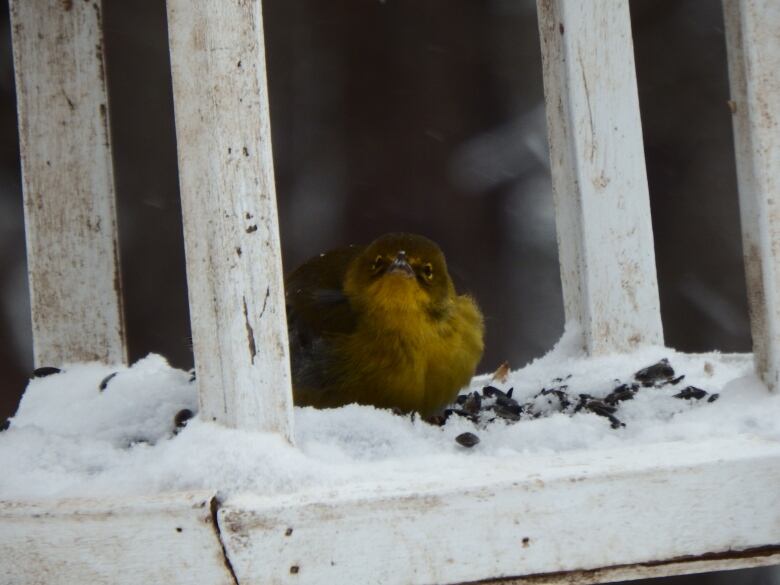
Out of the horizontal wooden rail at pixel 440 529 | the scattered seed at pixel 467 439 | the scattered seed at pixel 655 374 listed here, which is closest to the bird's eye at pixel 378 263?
the scattered seed at pixel 655 374

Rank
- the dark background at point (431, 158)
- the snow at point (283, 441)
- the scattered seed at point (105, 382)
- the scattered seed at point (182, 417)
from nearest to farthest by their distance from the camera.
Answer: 1. the snow at point (283, 441)
2. the scattered seed at point (182, 417)
3. the scattered seed at point (105, 382)
4. the dark background at point (431, 158)

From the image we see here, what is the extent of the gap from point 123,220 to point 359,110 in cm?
131

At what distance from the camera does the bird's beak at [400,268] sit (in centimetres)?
349

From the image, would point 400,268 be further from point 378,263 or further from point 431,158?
point 431,158

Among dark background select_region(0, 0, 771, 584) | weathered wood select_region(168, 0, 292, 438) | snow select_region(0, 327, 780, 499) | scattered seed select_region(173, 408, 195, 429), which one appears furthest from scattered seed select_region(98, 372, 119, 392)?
dark background select_region(0, 0, 771, 584)

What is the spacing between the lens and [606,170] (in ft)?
11.3

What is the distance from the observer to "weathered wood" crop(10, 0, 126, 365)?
11.2 ft

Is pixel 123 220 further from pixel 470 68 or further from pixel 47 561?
pixel 47 561

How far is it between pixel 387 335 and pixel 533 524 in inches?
54.4

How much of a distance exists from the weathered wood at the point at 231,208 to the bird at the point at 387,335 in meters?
1.13

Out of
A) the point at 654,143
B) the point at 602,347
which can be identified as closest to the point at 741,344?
the point at 654,143

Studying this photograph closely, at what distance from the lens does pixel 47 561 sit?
80.7 inches

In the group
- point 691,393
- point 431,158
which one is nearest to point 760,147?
point 691,393

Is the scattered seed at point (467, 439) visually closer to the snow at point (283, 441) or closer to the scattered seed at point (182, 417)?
the snow at point (283, 441)
